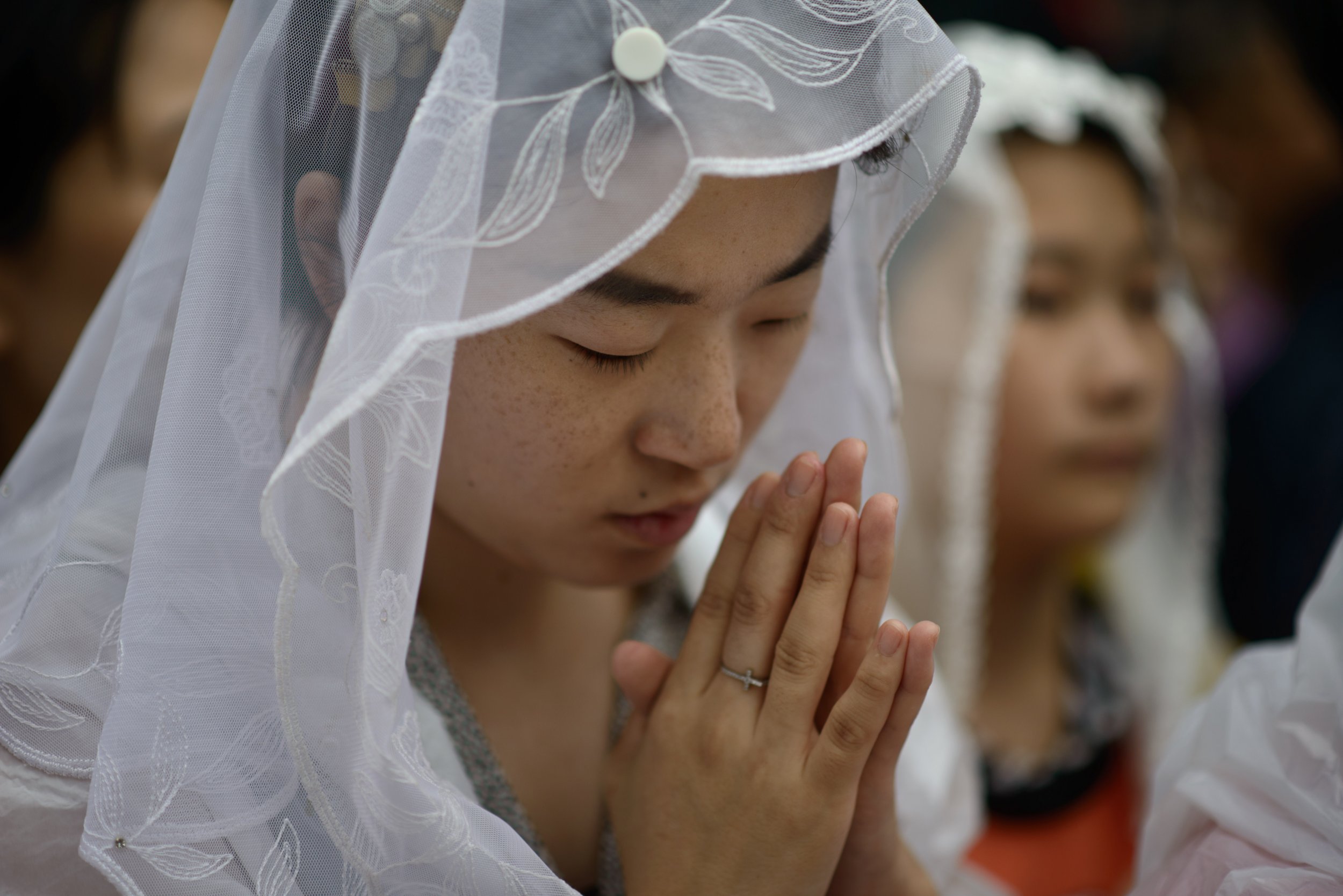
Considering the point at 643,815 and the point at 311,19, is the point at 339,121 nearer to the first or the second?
the point at 311,19

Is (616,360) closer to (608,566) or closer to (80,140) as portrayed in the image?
(608,566)

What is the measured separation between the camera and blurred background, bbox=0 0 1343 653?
1367mm

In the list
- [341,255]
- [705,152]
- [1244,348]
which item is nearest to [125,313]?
[341,255]

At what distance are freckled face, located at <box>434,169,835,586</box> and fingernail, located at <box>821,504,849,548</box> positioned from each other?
10 centimetres

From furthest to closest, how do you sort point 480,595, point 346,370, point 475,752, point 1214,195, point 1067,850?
point 1214,195 < point 1067,850 < point 480,595 < point 475,752 < point 346,370

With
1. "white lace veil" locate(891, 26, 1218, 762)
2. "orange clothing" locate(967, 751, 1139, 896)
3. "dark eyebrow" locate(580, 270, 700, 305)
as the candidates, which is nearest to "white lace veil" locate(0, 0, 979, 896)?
"dark eyebrow" locate(580, 270, 700, 305)

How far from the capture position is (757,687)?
3.09 ft

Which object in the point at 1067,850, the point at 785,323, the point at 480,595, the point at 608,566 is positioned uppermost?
Result: the point at 785,323

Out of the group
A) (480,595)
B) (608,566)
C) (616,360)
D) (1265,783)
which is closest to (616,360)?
(616,360)

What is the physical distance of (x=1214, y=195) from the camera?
2344 mm

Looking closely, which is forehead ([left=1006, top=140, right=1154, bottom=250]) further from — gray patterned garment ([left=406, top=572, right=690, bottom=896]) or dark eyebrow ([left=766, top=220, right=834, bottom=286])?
gray patterned garment ([left=406, top=572, right=690, bottom=896])

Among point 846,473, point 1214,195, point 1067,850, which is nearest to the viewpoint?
point 846,473

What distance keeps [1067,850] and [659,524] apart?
1235mm

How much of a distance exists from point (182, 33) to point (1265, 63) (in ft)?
6.92
